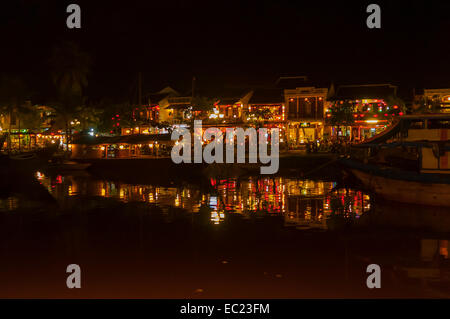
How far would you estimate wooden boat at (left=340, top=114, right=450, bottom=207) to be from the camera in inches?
688

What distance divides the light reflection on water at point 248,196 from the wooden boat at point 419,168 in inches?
54.3

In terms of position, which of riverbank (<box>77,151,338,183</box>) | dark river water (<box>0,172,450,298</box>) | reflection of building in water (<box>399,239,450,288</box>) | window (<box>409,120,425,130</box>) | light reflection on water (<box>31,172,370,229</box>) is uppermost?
window (<box>409,120,425,130</box>)

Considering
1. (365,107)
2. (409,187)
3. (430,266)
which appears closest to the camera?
(430,266)

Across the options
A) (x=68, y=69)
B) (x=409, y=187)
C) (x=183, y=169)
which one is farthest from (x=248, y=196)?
(x=68, y=69)

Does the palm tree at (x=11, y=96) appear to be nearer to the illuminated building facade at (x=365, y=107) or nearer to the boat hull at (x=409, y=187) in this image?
the illuminated building facade at (x=365, y=107)

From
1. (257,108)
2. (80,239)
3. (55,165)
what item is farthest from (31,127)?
(80,239)

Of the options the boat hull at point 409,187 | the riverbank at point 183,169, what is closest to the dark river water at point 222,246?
the boat hull at point 409,187

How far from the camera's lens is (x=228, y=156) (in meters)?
34.4

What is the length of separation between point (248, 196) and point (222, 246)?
939 cm

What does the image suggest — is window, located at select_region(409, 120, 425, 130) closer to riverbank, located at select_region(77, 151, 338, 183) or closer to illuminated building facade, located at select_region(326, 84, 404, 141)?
riverbank, located at select_region(77, 151, 338, 183)

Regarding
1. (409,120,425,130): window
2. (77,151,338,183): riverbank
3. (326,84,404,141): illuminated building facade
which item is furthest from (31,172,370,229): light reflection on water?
(326,84,404,141): illuminated building facade

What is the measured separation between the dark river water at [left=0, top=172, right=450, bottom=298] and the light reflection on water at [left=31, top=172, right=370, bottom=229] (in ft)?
0.31

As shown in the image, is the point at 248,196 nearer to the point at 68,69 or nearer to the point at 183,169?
the point at 183,169

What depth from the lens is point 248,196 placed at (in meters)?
21.7
